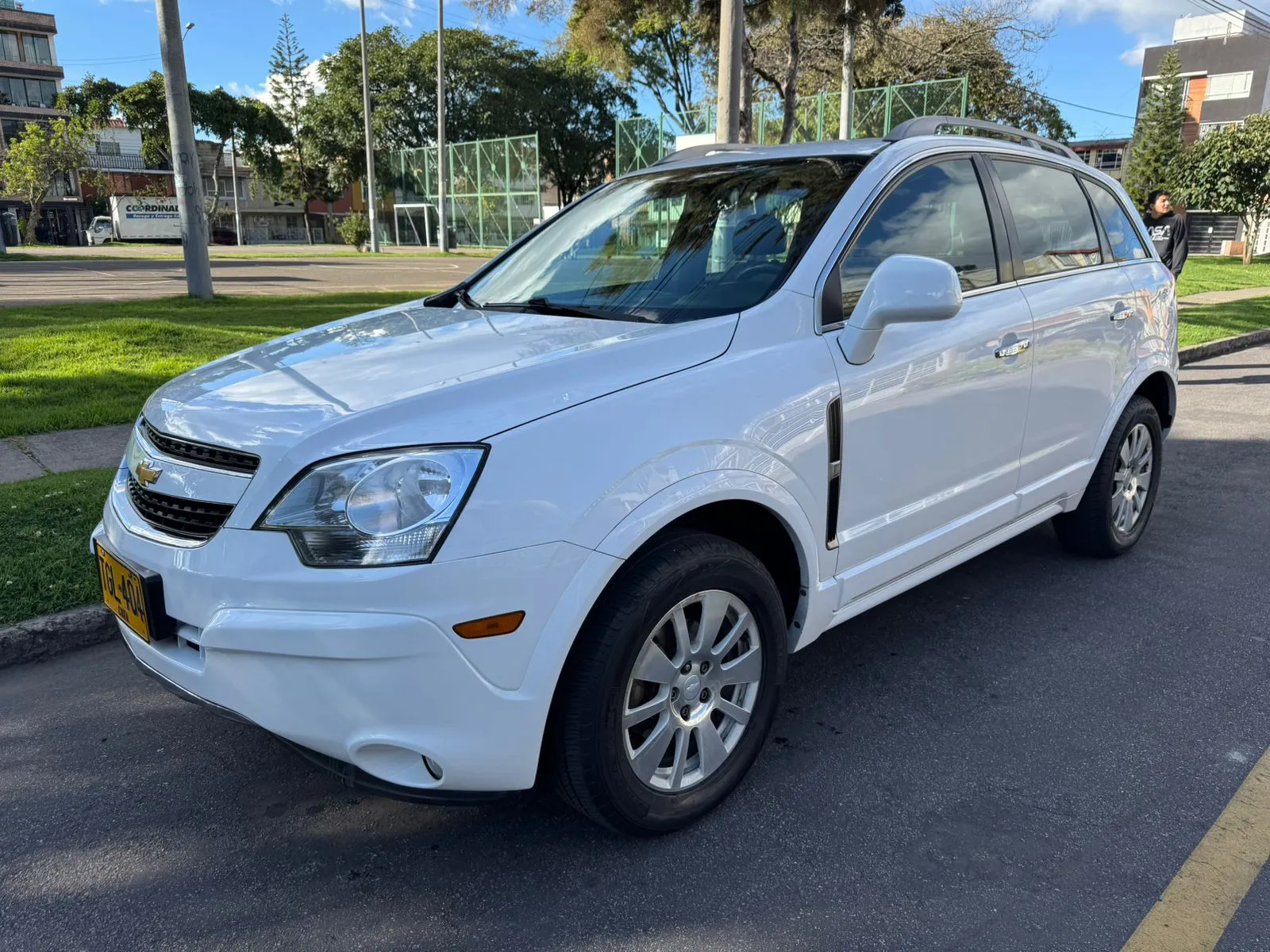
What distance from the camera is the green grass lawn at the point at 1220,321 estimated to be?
11.7 meters

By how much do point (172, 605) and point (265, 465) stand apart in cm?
44

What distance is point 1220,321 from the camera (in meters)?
13.4

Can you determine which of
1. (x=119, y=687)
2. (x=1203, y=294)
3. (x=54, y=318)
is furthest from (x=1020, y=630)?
(x=1203, y=294)

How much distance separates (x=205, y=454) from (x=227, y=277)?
19.8 meters

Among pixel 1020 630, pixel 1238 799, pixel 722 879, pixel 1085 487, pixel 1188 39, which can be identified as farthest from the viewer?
pixel 1188 39

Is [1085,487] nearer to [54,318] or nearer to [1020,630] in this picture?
[1020,630]

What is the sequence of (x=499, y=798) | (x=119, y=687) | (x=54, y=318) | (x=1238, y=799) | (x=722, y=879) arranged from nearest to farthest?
1. (x=499, y=798)
2. (x=722, y=879)
3. (x=1238, y=799)
4. (x=119, y=687)
5. (x=54, y=318)

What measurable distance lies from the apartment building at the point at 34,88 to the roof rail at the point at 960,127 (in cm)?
6697

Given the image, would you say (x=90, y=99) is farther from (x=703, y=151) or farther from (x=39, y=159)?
(x=703, y=151)

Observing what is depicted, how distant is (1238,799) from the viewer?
268 centimetres

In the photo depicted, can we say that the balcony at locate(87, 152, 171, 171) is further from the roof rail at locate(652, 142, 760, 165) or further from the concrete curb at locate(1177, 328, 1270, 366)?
the roof rail at locate(652, 142, 760, 165)

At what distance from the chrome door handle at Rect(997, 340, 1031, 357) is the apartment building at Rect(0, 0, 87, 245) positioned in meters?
67.5

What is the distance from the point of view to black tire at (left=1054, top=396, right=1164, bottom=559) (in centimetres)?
424

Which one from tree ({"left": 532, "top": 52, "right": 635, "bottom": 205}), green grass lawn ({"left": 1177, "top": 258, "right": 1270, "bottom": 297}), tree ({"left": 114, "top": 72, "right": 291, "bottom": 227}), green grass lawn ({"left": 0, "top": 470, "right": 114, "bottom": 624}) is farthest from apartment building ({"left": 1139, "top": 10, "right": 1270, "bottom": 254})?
green grass lawn ({"left": 0, "top": 470, "right": 114, "bottom": 624})
